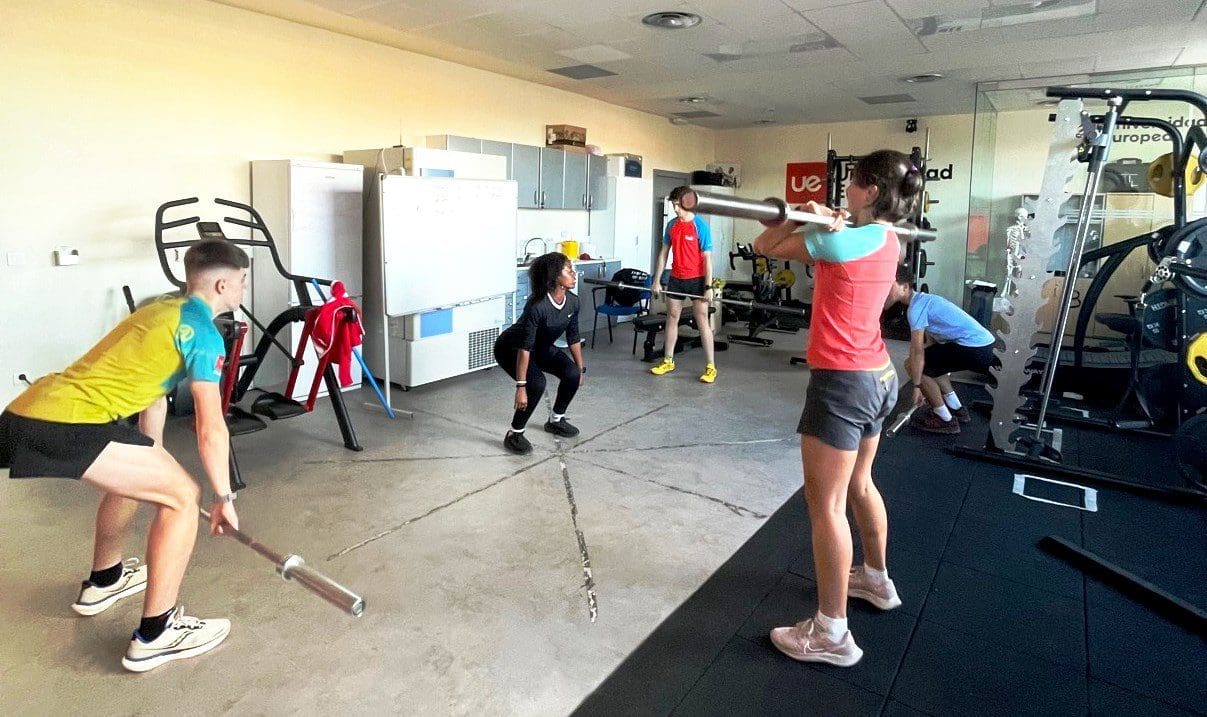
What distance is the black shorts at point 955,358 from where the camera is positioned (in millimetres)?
4426

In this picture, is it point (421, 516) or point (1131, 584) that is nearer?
point (1131, 584)

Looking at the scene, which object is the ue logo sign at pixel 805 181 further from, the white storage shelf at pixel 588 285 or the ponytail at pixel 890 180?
the ponytail at pixel 890 180

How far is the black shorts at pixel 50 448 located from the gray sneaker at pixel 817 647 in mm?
2109

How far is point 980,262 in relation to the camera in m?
6.72

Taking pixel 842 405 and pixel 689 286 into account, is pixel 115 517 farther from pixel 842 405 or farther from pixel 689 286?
pixel 689 286

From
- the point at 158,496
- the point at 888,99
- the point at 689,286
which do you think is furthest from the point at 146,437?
the point at 888,99

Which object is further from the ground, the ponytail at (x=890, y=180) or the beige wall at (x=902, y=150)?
the beige wall at (x=902, y=150)

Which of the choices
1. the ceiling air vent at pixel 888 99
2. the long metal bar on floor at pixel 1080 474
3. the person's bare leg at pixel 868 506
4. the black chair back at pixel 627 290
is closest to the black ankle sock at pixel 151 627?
the person's bare leg at pixel 868 506

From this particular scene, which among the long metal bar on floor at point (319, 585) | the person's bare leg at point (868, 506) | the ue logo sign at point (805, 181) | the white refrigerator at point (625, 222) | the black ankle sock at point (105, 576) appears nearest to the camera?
the long metal bar on floor at point (319, 585)

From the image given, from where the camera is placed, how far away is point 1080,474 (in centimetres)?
380

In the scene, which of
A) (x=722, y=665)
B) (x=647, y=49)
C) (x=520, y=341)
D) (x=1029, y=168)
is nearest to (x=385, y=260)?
(x=520, y=341)

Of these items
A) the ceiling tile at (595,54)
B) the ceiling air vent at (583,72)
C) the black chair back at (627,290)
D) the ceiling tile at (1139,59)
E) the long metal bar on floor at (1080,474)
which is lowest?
the long metal bar on floor at (1080,474)

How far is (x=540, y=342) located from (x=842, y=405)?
227 cm

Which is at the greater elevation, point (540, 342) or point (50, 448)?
point (540, 342)
